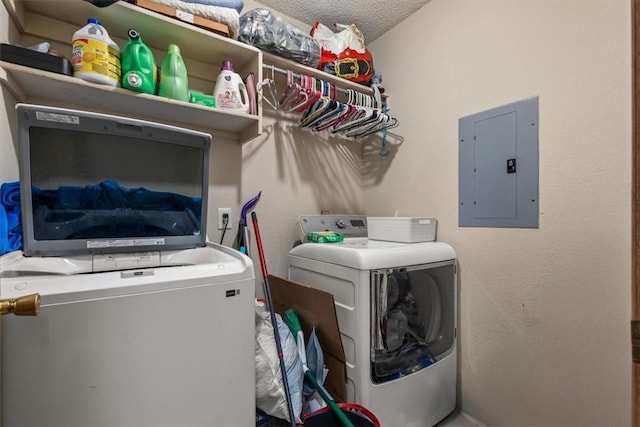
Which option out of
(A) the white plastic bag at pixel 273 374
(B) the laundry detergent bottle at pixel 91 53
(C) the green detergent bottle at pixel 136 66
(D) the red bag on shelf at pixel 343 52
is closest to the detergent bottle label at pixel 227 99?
(C) the green detergent bottle at pixel 136 66

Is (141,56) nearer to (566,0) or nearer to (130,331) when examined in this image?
(130,331)

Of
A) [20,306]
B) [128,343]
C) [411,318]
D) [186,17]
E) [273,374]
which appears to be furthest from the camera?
[411,318]

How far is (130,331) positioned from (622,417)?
1.89 meters

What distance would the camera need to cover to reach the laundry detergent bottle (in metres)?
1.09

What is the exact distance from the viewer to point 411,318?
1628 millimetres

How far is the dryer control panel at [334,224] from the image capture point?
1899 mm

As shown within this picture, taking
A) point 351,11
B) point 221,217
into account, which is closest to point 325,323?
point 221,217

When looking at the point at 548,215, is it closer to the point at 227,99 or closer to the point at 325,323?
the point at 325,323

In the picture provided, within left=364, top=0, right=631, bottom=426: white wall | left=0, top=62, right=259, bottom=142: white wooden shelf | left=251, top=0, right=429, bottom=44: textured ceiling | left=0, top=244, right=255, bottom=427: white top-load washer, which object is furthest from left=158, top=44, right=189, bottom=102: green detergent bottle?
left=364, top=0, right=631, bottom=426: white wall

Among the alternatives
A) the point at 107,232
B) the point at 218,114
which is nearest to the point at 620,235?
the point at 218,114

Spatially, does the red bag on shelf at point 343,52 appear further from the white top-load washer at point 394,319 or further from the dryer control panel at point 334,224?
the white top-load washer at point 394,319

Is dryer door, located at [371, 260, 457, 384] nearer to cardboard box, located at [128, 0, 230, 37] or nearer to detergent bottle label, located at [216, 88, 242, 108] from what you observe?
detergent bottle label, located at [216, 88, 242, 108]

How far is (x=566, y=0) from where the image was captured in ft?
4.31

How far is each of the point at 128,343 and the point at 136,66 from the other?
3.55 feet
